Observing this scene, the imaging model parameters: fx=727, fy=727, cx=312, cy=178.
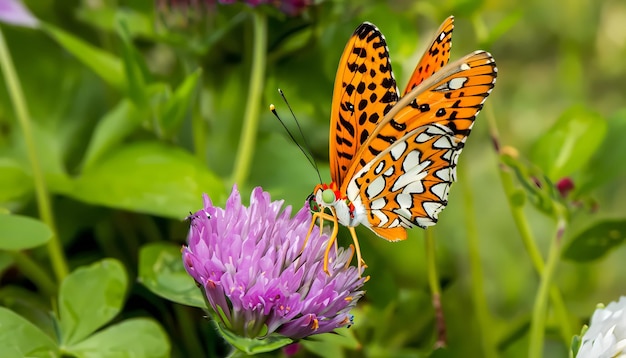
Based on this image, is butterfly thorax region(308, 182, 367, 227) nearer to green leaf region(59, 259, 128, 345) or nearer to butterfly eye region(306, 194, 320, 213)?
butterfly eye region(306, 194, 320, 213)

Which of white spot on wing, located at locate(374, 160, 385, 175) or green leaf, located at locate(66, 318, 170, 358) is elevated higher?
white spot on wing, located at locate(374, 160, 385, 175)

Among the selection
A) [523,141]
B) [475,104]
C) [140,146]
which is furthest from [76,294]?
[523,141]

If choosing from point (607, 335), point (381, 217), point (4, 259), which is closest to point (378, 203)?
point (381, 217)

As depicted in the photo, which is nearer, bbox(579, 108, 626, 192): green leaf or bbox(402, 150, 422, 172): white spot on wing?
bbox(402, 150, 422, 172): white spot on wing

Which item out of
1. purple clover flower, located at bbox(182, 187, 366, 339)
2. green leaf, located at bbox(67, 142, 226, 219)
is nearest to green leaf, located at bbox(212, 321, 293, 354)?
Answer: purple clover flower, located at bbox(182, 187, 366, 339)

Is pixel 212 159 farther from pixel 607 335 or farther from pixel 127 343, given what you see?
pixel 607 335

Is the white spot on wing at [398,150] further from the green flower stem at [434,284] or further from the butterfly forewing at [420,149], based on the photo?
the green flower stem at [434,284]

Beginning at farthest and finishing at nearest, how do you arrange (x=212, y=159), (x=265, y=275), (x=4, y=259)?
(x=212, y=159) < (x=4, y=259) < (x=265, y=275)

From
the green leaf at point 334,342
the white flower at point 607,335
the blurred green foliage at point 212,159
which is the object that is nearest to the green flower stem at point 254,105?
the blurred green foliage at point 212,159
